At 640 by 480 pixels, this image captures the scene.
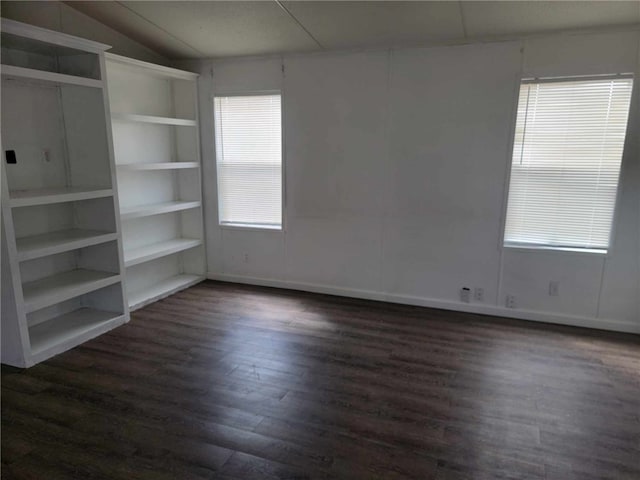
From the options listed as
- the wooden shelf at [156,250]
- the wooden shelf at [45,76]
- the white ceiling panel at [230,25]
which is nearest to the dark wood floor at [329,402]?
the wooden shelf at [156,250]

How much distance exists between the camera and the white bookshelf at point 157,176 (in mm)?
4023

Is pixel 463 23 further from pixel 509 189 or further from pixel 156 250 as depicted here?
pixel 156 250

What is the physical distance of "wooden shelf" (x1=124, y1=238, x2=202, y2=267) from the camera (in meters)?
3.99

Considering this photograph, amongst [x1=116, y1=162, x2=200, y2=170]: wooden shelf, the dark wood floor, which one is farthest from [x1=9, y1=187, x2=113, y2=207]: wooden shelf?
the dark wood floor

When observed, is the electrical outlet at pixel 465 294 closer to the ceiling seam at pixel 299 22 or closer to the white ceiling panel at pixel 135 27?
the ceiling seam at pixel 299 22

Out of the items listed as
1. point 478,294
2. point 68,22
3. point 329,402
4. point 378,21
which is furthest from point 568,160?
point 68,22

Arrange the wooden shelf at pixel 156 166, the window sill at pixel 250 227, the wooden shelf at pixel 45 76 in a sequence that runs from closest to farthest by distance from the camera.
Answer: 1. the wooden shelf at pixel 45 76
2. the wooden shelf at pixel 156 166
3. the window sill at pixel 250 227

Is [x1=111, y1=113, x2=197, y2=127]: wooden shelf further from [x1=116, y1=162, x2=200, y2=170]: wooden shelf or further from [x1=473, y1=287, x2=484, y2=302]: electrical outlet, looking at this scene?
[x1=473, y1=287, x2=484, y2=302]: electrical outlet

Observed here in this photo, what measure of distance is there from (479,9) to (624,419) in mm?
2831

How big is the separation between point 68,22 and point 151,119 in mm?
963

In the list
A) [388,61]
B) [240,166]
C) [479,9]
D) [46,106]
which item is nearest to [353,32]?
[388,61]

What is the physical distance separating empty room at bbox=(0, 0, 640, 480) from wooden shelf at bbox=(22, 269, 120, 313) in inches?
1.1

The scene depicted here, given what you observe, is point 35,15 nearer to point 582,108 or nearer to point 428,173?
point 428,173

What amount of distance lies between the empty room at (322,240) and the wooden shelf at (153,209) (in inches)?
2.6
